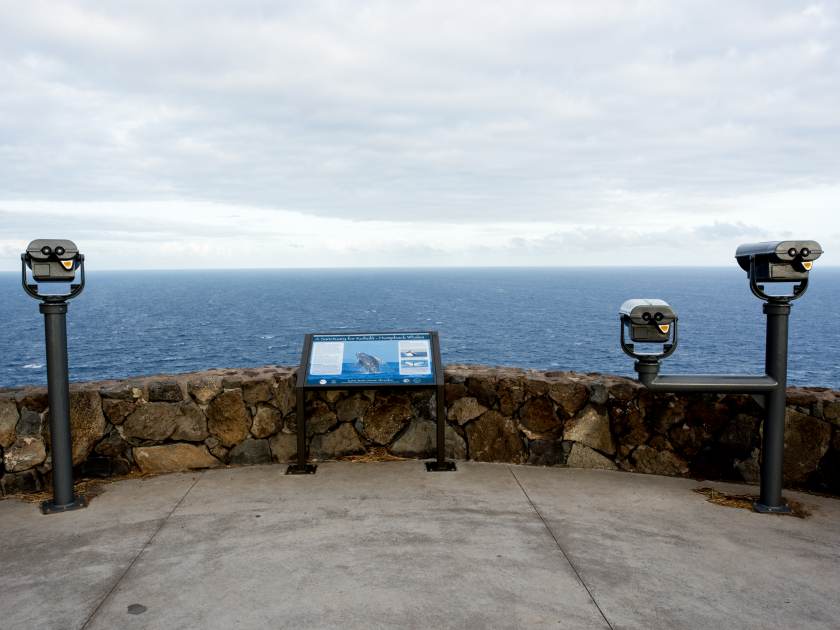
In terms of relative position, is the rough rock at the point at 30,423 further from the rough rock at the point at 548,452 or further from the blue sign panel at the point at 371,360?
the rough rock at the point at 548,452

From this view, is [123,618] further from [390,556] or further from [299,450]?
[299,450]

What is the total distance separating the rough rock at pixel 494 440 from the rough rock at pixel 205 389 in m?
2.26

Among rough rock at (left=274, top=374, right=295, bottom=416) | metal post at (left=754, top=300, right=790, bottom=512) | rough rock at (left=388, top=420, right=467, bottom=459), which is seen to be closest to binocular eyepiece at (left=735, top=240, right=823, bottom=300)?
metal post at (left=754, top=300, right=790, bottom=512)

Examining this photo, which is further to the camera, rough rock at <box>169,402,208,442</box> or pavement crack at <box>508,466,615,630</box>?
rough rock at <box>169,402,208,442</box>

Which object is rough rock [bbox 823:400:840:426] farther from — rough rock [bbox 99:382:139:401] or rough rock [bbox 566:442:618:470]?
rough rock [bbox 99:382:139:401]

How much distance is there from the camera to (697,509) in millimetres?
4918

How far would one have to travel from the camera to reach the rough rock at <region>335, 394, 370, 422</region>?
6109 millimetres

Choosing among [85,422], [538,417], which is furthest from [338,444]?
[85,422]

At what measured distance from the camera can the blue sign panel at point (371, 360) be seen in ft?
18.6

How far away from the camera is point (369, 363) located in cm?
582

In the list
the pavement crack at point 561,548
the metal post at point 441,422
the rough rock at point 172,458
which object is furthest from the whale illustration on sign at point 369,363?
the rough rock at point 172,458

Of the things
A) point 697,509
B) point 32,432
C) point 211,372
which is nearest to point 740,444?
point 697,509

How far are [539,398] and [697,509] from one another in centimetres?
157

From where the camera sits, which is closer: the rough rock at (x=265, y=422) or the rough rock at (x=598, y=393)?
the rough rock at (x=598, y=393)
